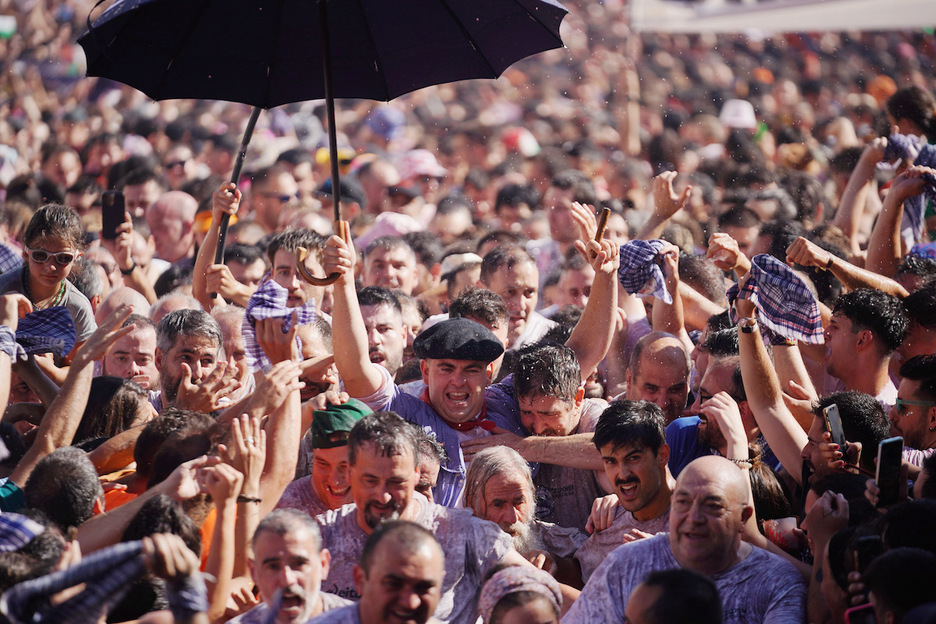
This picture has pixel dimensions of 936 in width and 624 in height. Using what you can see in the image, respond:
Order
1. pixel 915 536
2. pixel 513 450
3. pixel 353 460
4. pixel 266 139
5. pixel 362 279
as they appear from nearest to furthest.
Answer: pixel 915 536, pixel 353 460, pixel 513 450, pixel 362 279, pixel 266 139

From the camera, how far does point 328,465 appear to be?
4.50m

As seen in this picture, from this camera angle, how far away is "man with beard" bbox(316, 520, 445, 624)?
3389mm

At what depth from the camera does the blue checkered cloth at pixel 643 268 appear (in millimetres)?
5719

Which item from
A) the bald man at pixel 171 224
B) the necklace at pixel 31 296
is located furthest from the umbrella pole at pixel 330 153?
the bald man at pixel 171 224

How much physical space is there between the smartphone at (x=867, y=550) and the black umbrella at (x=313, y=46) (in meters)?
2.48

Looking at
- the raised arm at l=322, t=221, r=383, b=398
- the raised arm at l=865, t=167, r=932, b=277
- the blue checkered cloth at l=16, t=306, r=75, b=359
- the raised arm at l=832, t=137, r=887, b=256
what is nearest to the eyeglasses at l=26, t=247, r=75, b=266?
the blue checkered cloth at l=16, t=306, r=75, b=359

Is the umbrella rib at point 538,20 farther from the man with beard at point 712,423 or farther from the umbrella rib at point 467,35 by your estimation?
the man with beard at point 712,423

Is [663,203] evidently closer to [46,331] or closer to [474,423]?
[474,423]

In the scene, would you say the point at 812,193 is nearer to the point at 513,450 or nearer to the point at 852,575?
the point at 513,450

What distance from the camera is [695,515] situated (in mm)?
3828

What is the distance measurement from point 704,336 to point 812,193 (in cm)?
362

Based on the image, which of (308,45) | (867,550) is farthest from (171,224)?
(867,550)

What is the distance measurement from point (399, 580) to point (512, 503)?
117cm

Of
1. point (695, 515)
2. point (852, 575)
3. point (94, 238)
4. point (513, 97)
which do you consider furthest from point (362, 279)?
point (513, 97)
